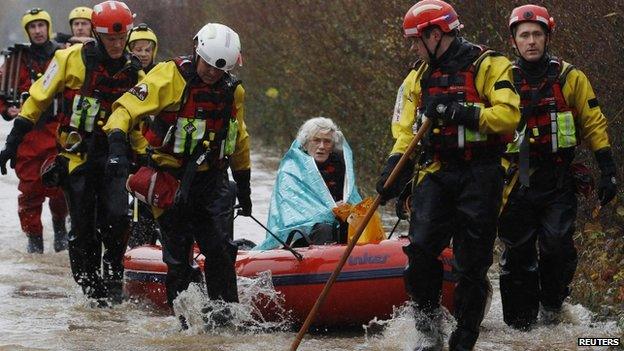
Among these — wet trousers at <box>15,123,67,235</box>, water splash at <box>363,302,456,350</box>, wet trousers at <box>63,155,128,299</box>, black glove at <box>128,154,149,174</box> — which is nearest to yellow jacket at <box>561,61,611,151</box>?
water splash at <box>363,302,456,350</box>

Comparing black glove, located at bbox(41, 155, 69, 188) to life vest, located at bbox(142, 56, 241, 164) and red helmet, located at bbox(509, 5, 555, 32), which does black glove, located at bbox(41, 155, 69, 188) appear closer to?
life vest, located at bbox(142, 56, 241, 164)

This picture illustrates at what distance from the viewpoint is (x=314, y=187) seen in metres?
10.2

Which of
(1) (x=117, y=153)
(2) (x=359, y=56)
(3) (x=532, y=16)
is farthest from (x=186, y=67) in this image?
(2) (x=359, y=56)

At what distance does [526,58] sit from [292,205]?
2289 millimetres

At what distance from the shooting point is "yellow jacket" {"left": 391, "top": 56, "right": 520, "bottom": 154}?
733cm

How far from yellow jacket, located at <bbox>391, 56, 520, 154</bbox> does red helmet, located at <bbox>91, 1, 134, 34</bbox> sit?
2373mm

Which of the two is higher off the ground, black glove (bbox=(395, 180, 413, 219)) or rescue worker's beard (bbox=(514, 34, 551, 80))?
rescue worker's beard (bbox=(514, 34, 551, 80))

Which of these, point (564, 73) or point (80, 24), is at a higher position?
point (80, 24)

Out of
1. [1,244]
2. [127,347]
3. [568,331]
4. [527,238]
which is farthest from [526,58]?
[1,244]

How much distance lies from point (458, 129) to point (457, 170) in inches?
10.0

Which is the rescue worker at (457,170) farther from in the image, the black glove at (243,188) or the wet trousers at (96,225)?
the wet trousers at (96,225)

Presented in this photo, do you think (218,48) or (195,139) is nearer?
(218,48)

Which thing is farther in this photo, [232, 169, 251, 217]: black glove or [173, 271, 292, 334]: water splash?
[232, 169, 251, 217]: black glove

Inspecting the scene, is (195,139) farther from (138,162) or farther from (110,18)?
(138,162)
